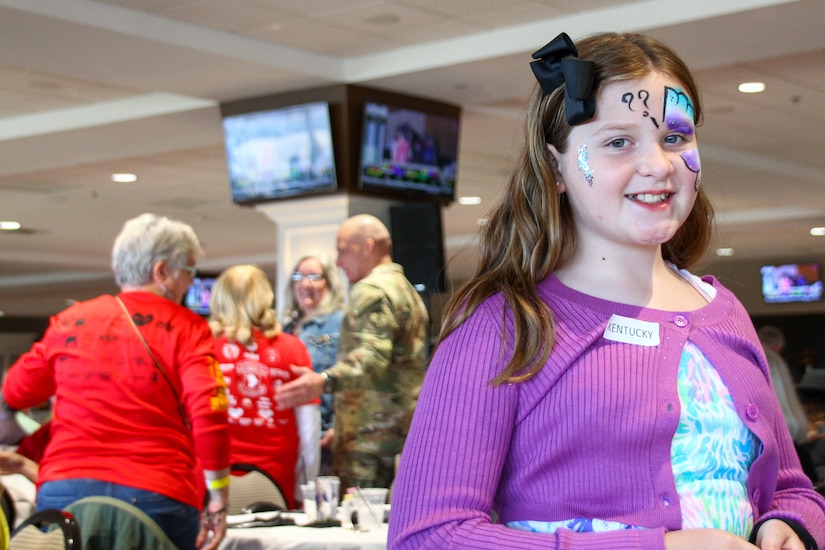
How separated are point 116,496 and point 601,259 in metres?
2.44

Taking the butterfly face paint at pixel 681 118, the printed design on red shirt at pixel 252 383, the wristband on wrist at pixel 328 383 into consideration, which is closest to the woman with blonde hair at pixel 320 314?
the printed design on red shirt at pixel 252 383

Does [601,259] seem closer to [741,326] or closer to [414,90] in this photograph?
[741,326]

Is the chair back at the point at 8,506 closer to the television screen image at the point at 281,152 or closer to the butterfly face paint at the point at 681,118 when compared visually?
A: the television screen image at the point at 281,152

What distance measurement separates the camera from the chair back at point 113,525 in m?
3.17

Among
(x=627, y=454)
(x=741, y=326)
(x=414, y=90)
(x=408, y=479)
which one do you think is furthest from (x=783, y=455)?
(x=414, y=90)

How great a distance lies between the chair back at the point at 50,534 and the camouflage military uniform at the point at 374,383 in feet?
5.73

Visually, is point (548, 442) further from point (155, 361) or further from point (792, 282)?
point (792, 282)

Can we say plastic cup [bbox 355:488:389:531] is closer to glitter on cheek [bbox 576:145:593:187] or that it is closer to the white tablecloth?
the white tablecloth

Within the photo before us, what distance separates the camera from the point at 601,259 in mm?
1396

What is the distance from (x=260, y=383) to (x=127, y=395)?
1403mm

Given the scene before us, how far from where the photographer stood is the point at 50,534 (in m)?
2.97

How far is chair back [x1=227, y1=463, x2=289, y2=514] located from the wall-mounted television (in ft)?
51.6

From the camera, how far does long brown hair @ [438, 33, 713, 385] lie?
1.36 meters

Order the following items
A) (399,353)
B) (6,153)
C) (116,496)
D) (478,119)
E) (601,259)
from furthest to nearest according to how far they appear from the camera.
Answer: (6,153), (478,119), (399,353), (116,496), (601,259)
